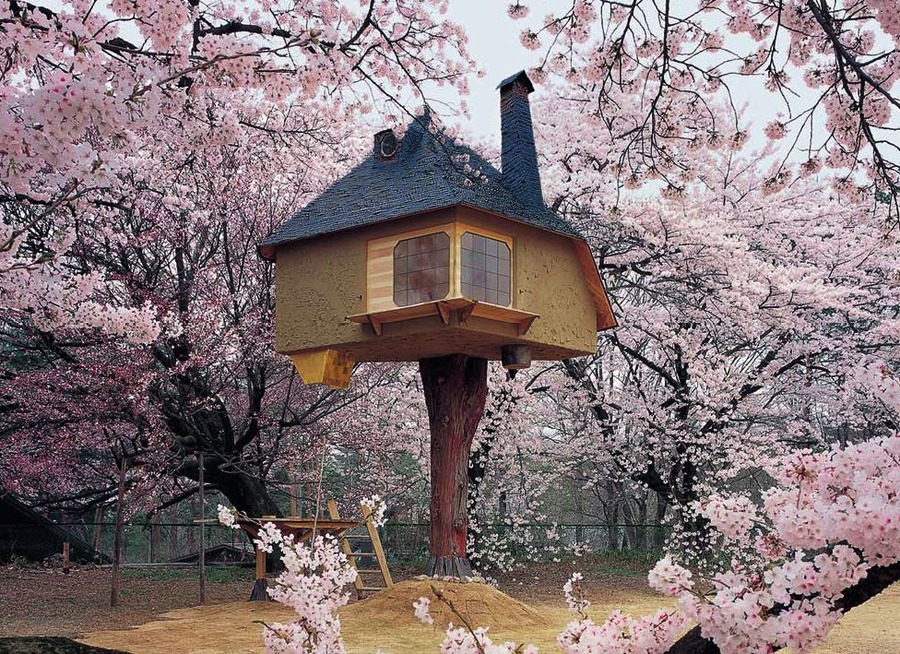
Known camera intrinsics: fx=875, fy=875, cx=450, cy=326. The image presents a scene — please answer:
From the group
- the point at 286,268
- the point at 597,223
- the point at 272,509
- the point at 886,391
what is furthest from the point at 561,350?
the point at 886,391

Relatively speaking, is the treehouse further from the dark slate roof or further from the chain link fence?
the chain link fence

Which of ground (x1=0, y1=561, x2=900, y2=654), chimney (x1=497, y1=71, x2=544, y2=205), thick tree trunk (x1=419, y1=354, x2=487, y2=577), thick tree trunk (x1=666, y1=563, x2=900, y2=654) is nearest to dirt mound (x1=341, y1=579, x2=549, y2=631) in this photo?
ground (x1=0, y1=561, x2=900, y2=654)

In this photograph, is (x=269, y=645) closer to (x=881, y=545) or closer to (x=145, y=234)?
(x=881, y=545)

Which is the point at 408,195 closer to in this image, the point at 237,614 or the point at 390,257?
the point at 390,257

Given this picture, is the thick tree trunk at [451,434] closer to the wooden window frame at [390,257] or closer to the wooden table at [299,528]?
the wooden table at [299,528]

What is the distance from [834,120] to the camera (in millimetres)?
5617

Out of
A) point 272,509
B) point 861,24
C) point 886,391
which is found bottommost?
point 272,509

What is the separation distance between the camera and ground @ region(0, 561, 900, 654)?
8.62 metres

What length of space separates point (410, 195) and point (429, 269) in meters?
1.04

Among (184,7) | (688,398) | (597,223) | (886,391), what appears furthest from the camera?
(688,398)

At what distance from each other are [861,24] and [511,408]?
36.7 feet

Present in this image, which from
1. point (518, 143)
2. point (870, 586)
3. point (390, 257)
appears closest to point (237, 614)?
point (390, 257)

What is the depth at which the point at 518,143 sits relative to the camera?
11.9 m

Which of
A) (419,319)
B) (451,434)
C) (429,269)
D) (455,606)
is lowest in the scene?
(455,606)
